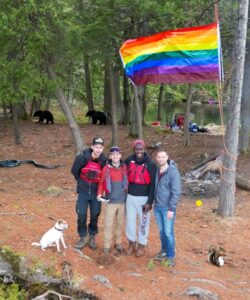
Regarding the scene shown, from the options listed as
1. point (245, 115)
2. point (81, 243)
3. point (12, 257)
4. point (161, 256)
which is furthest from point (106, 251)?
point (245, 115)

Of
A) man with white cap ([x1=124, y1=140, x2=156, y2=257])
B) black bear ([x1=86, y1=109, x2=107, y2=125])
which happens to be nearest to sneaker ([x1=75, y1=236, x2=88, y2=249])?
man with white cap ([x1=124, y1=140, x2=156, y2=257])

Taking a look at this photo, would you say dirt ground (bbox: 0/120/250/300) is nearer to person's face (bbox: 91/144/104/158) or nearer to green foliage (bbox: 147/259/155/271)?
green foliage (bbox: 147/259/155/271)

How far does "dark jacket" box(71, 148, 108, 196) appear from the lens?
6418 millimetres

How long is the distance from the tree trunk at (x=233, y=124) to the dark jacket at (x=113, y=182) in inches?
143

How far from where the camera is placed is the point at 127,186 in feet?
21.7

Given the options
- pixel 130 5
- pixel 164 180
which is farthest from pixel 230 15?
pixel 164 180

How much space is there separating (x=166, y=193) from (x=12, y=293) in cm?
257

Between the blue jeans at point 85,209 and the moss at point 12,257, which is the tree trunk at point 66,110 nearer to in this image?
the blue jeans at point 85,209

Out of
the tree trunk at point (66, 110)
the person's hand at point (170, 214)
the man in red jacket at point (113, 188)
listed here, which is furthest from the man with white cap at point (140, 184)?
the tree trunk at point (66, 110)

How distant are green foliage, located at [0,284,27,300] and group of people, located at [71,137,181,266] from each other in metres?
1.57

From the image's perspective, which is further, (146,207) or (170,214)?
(146,207)

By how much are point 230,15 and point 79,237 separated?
359 inches

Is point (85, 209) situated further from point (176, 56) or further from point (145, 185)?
point (176, 56)

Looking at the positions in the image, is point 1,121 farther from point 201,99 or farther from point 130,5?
point 201,99
